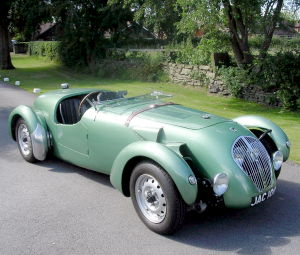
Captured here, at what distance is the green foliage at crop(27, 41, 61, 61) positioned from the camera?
25.6 meters

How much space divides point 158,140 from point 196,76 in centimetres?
1121

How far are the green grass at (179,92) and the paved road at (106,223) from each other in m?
2.40

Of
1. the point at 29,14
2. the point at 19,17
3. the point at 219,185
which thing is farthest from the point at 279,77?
the point at 19,17

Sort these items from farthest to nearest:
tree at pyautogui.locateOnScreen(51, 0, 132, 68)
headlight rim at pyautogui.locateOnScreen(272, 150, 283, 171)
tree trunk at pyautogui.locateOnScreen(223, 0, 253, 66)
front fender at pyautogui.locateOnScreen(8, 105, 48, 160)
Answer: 1. tree at pyautogui.locateOnScreen(51, 0, 132, 68)
2. tree trunk at pyautogui.locateOnScreen(223, 0, 253, 66)
3. front fender at pyautogui.locateOnScreen(8, 105, 48, 160)
4. headlight rim at pyautogui.locateOnScreen(272, 150, 283, 171)

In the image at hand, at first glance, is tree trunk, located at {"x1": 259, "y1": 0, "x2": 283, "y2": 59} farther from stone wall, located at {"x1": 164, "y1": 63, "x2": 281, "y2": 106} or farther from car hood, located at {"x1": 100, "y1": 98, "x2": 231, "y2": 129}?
car hood, located at {"x1": 100, "y1": 98, "x2": 231, "y2": 129}

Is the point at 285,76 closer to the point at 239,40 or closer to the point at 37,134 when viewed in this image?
the point at 239,40

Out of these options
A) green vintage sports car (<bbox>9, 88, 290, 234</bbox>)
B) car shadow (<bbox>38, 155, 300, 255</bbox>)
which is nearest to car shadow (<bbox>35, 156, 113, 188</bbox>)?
green vintage sports car (<bbox>9, 88, 290, 234</bbox>)

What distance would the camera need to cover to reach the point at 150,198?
393 cm

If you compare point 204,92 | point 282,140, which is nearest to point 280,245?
point 282,140

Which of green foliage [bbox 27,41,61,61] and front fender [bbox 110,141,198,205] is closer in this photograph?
front fender [bbox 110,141,198,205]

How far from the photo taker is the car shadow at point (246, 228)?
3.63m

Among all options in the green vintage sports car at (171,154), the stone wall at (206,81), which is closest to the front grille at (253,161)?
the green vintage sports car at (171,154)

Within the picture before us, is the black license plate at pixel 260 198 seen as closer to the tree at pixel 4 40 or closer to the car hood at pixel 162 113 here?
the car hood at pixel 162 113

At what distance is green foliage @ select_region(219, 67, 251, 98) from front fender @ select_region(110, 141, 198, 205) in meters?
8.94
